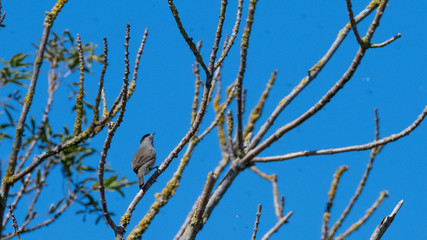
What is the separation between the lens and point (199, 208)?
3.31 metres

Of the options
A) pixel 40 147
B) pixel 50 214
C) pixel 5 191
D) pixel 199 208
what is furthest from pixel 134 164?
pixel 199 208

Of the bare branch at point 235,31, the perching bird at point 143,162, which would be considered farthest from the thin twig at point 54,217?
the bare branch at point 235,31

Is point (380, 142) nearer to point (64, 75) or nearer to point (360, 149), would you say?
point (360, 149)

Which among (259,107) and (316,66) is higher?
(259,107)

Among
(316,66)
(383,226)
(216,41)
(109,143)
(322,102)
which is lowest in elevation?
(383,226)

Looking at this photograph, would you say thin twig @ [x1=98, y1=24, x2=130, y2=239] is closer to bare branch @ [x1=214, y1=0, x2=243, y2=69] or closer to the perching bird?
bare branch @ [x1=214, y1=0, x2=243, y2=69]

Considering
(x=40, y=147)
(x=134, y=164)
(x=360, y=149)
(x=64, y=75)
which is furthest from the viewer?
(x=64, y=75)

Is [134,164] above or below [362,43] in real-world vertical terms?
above

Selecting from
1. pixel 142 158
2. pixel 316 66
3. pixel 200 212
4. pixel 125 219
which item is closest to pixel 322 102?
pixel 316 66

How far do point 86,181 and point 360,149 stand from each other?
6.32 metres

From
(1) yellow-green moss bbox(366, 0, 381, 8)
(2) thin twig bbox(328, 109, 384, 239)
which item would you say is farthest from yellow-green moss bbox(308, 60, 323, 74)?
(1) yellow-green moss bbox(366, 0, 381, 8)

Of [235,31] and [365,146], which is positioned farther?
[235,31]

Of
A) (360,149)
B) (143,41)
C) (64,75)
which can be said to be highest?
(64,75)

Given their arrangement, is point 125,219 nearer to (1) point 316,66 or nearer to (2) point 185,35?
(2) point 185,35
